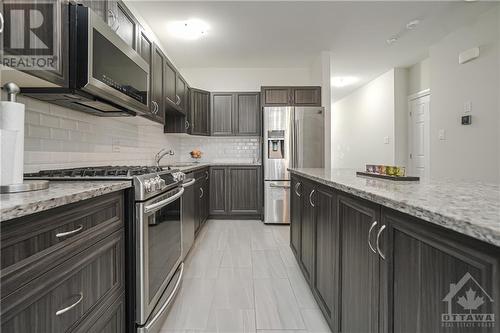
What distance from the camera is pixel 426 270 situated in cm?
74

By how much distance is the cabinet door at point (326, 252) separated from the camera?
1.49m

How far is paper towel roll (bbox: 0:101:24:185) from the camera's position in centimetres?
89

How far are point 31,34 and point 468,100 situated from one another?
4.44 meters

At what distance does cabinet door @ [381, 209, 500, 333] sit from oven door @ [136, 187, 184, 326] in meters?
1.11

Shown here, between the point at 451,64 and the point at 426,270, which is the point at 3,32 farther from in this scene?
the point at 451,64

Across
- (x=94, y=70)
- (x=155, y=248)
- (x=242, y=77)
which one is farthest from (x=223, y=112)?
(x=155, y=248)

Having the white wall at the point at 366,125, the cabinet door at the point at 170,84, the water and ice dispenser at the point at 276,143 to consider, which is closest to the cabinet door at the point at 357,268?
the cabinet door at the point at 170,84

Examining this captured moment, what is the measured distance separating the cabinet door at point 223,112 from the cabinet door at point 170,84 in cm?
140

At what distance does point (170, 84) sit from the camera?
3340 mm

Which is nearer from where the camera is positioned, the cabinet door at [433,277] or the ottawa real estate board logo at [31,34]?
the cabinet door at [433,277]

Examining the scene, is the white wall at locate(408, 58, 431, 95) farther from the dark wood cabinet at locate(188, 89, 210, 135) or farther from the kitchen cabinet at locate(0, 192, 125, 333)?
the kitchen cabinet at locate(0, 192, 125, 333)

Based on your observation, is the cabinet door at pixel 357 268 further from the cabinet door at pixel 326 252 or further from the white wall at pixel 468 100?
the white wall at pixel 468 100

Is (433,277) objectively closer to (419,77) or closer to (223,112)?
(223,112)

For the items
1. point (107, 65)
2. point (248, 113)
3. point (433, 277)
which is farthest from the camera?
point (248, 113)
